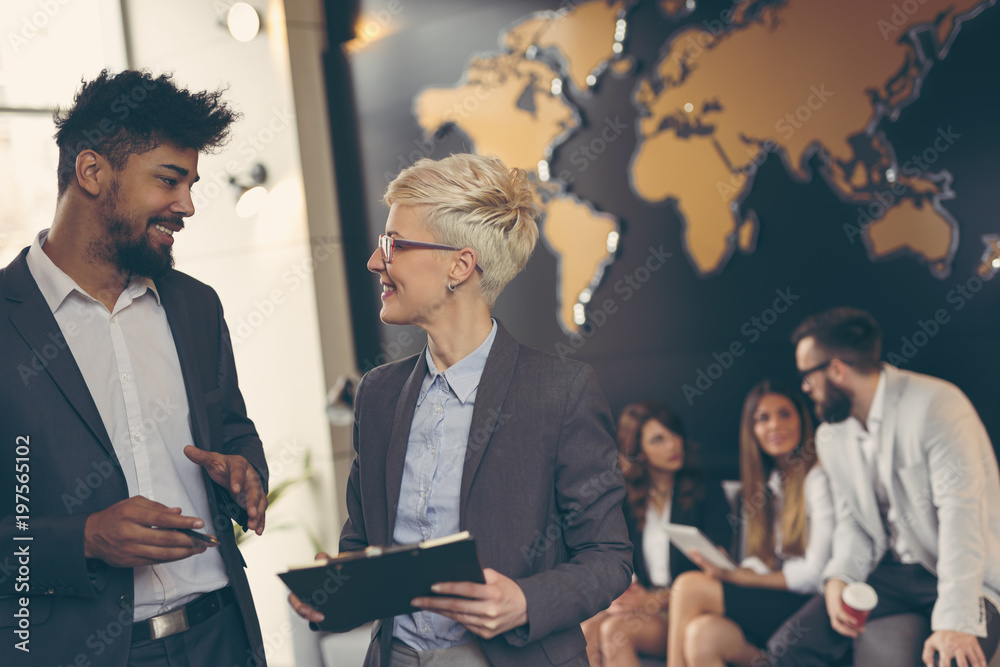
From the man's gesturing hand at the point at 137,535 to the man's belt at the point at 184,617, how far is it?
0.67 ft

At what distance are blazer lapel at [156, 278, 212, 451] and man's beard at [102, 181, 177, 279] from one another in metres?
0.10

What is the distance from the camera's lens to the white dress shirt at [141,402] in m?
1.63

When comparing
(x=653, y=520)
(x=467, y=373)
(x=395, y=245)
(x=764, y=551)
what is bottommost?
(x=764, y=551)

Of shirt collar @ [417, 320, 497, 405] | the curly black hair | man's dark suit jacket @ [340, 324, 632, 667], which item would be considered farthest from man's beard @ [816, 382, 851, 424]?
the curly black hair

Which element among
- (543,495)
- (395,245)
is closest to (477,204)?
(395,245)

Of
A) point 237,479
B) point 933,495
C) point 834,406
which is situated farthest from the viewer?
point 834,406

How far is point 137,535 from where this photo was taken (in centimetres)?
140

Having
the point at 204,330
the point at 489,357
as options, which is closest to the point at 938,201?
the point at 489,357

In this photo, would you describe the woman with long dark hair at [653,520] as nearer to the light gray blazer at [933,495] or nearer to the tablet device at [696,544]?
the tablet device at [696,544]

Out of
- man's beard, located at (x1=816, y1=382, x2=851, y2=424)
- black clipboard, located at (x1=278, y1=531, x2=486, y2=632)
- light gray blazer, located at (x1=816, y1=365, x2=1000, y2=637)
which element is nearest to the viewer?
black clipboard, located at (x1=278, y1=531, x2=486, y2=632)

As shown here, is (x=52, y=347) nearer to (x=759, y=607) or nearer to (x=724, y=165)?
(x=724, y=165)

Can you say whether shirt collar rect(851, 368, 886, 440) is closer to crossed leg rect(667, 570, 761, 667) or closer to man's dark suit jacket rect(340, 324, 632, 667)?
crossed leg rect(667, 570, 761, 667)

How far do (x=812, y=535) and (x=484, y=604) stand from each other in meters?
2.28

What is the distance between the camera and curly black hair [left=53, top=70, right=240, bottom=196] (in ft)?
5.57
